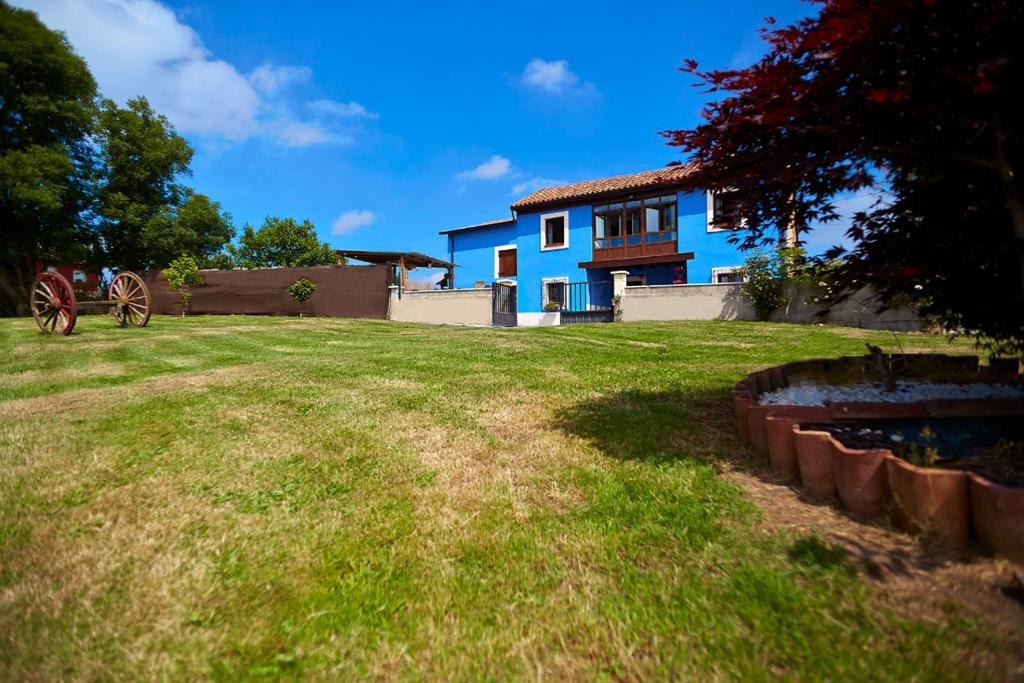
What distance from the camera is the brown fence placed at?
17094 mm

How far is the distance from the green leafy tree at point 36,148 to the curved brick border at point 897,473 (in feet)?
83.5

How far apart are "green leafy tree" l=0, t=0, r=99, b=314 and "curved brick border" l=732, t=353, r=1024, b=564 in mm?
25438

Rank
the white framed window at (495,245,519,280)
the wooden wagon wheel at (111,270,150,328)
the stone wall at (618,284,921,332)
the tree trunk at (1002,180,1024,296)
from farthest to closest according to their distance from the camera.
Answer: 1. the white framed window at (495,245,519,280)
2. the stone wall at (618,284,921,332)
3. the wooden wagon wheel at (111,270,150,328)
4. the tree trunk at (1002,180,1024,296)

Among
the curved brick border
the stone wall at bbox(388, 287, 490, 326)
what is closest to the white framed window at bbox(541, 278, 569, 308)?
the stone wall at bbox(388, 287, 490, 326)

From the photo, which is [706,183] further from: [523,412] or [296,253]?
[296,253]

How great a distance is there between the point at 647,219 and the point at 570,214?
3484 millimetres

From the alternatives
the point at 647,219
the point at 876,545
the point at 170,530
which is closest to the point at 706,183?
the point at 876,545

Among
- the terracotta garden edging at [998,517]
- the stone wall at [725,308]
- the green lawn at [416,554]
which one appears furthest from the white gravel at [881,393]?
the stone wall at [725,308]

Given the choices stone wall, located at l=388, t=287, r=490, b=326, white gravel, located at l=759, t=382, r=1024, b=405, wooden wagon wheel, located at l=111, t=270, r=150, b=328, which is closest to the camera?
white gravel, located at l=759, t=382, r=1024, b=405

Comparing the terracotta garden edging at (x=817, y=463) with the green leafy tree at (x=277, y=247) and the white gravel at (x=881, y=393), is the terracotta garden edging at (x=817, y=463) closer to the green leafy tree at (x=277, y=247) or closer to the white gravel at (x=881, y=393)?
the white gravel at (x=881, y=393)

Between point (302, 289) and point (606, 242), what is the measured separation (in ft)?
42.7

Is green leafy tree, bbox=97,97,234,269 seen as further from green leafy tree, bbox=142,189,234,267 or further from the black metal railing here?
the black metal railing

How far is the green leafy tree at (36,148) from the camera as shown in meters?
17.4

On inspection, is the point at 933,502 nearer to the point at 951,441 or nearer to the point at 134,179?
the point at 951,441
